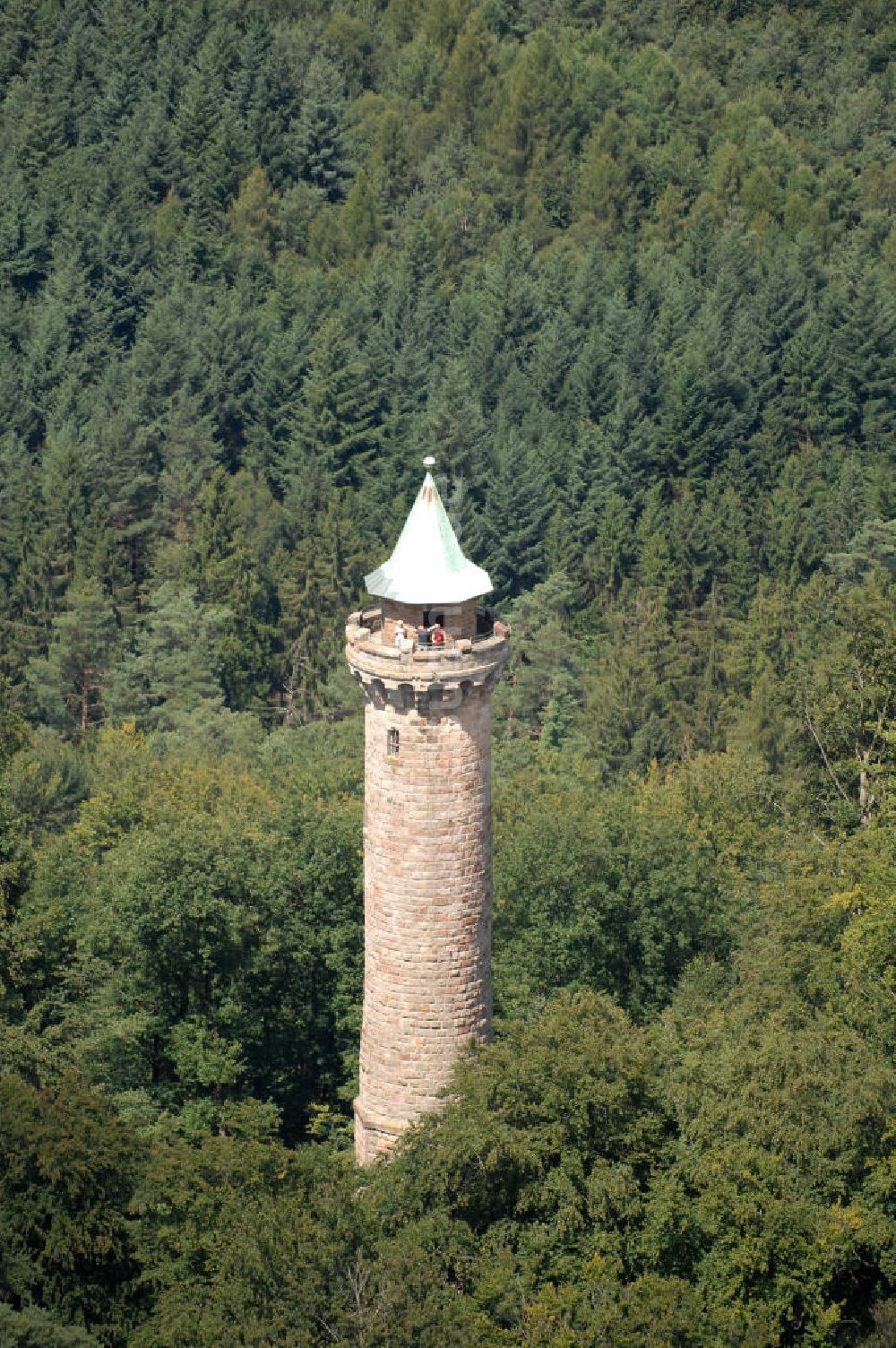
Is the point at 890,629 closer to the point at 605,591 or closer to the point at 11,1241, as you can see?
the point at 11,1241

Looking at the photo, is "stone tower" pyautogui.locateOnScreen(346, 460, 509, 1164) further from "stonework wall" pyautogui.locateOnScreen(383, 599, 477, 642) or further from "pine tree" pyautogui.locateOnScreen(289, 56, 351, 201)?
"pine tree" pyautogui.locateOnScreen(289, 56, 351, 201)

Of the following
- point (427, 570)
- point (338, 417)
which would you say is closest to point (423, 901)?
point (427, 570)

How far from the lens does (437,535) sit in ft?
196

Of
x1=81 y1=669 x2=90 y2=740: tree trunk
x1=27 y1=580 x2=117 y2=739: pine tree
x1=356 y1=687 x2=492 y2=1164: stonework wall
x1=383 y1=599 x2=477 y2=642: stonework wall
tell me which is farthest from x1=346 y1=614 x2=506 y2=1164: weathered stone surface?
x1=27 y1=580 x2=117 y2=739: pine tree

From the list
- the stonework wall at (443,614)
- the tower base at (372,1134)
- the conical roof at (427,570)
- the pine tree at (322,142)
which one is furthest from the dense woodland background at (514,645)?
the conical roof at (427,570)

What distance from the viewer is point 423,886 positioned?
5966 cm

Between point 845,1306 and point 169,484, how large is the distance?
7538 cm

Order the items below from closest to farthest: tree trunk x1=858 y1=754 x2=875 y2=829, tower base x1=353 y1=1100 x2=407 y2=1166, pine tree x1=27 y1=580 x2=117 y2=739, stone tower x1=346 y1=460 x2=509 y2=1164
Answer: stone tower x1=346 y1=460 x2=509 y2=1164 < tower base x1=353 y1=1100 x2=407 y2=1166 < tree trunk x1=858 y1=754 x2=875 y2=829 < pine tree x1=27 y1=580 x2=117 y2=739

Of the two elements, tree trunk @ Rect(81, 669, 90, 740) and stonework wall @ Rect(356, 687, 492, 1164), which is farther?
tree trunk @ Rect(81, 669, 90, 740)

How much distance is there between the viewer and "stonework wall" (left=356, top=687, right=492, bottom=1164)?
194 feet

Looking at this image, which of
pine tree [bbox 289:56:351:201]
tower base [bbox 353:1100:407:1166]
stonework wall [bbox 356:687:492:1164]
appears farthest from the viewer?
pine tree [bbox 289:56:351:201]

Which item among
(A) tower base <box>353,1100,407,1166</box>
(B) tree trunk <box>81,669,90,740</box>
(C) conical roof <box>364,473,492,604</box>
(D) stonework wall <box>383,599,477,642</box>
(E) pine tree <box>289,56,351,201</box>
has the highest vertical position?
(C) conical roof <box>364,473,492,604</box>

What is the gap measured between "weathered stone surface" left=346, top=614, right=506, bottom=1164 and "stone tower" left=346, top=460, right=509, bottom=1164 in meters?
0.02

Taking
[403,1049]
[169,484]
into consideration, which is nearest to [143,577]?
[169,484]
